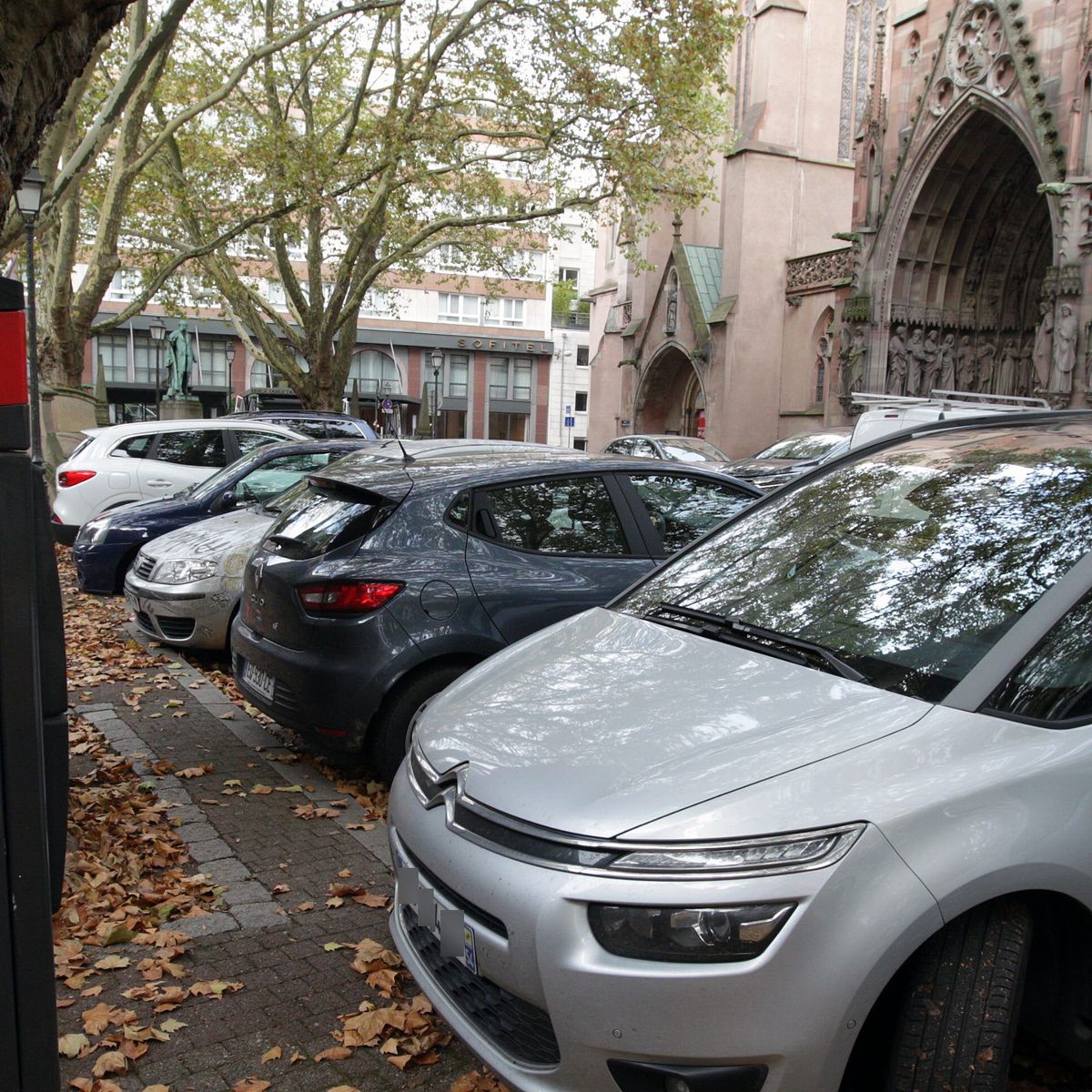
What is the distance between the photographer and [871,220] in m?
27.5

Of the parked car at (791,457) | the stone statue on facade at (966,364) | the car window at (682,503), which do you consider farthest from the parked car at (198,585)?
the stone statue on facade at (966,364)

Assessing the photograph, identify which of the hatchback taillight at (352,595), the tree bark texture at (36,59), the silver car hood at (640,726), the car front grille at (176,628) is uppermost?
the tree bark texture at (36,59)

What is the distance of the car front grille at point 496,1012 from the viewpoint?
2.52 m

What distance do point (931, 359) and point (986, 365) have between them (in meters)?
1.44

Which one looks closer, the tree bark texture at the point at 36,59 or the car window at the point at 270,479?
the tree bark texture at the point at 36,59

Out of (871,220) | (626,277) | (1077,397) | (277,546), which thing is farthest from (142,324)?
(277,546)

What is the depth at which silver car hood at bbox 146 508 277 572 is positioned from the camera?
8219 millimetres

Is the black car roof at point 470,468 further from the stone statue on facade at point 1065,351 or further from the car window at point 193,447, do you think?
the stone statue on facade at point 1065,351

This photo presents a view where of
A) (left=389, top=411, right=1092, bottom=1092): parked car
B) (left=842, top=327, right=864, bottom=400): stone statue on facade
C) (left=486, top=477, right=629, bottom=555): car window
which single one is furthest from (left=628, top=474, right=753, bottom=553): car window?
(left=842, top=327, right=864, bottom=400): stone statue on facade

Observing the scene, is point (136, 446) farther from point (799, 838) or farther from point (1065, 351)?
point (1065, 351)

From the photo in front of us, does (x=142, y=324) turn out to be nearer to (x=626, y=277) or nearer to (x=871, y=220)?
(x=626, y=277)

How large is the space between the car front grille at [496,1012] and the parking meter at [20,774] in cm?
102

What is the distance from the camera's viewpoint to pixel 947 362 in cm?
2748

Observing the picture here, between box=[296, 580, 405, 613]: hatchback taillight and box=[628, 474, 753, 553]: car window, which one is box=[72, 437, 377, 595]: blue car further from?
box=[296, 580, 405, 613]: hatchback taillight
